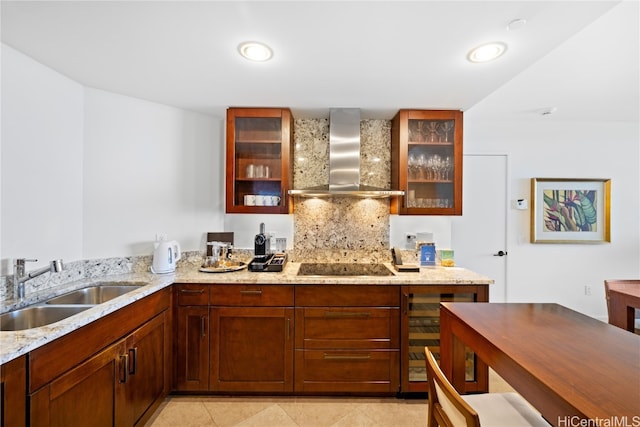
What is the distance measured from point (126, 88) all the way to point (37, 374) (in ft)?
6.37

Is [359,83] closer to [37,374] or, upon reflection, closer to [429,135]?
[429,135]

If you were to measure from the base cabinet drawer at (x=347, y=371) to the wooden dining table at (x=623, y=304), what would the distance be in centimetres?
166

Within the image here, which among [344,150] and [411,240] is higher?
[344,150]

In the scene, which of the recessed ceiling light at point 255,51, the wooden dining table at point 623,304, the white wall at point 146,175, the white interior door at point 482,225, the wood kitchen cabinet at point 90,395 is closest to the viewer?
the wood kitchen cabinet at point 90,395

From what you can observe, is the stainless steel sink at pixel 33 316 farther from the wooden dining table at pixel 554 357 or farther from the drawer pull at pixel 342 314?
the wooden dining table at pixel 554 357

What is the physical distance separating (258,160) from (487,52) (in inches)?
73.1

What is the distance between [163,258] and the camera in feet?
6.84

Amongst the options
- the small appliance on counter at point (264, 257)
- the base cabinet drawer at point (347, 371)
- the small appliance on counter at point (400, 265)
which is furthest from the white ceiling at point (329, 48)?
the base cabinet drawer at point (347, 371)

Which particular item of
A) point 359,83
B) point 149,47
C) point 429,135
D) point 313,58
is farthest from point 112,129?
point 429,135

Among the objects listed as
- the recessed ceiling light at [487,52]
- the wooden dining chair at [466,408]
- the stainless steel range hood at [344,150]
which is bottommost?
the wooden dining chair at [466,408]

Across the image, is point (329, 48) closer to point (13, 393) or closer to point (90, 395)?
point (13, 393)

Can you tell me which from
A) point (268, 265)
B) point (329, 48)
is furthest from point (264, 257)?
point (329, 48)

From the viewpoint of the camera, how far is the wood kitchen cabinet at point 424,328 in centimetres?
194

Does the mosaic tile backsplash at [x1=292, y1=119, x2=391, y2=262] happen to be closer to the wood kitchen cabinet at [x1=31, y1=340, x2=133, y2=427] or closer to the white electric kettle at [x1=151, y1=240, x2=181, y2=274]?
the white electric kettle at [x1=151, y1=240, x2=181, y2=274]
